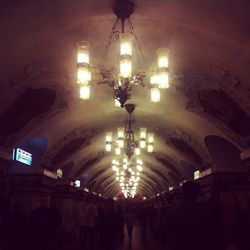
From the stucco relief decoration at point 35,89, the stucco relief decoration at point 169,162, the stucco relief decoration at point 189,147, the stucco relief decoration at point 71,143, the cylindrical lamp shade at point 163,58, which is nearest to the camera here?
the cylindrical lamp shade at point 163,58

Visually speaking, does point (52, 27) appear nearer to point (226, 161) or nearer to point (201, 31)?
point (201, 31)

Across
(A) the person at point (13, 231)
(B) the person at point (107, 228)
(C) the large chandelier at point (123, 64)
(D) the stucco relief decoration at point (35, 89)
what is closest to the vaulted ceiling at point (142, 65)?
(D) the stucco relief decoration at point (35, 89)

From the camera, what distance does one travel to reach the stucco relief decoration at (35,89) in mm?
10023

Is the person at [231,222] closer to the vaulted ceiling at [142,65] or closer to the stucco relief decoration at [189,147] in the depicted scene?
the vaulted ceiling at [142,65]

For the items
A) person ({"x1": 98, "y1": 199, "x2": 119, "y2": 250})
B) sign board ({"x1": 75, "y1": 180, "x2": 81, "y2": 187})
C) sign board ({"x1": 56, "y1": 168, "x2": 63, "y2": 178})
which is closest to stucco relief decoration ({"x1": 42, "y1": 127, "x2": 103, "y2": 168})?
sign board ({"x1": 56, "y1": 168, "x2": 63, "y2": 178})

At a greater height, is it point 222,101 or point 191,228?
point 222,101

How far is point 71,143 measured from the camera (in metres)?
18.2

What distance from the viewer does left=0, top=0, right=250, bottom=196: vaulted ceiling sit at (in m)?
7.80

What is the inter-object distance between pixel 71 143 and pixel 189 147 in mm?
5003

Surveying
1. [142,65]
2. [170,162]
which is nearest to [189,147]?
[170,162]

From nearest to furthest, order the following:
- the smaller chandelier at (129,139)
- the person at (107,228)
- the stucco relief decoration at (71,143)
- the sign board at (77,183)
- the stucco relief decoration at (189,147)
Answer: the person at (107,228)
the smaller chandelier at (129,139)
the stucco relief decoration at (189,147)
the stucco relief decoration at (71,143)
the sign board at (77,183)

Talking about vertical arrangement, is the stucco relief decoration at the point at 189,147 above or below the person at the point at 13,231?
above

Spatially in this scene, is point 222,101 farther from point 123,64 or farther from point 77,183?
point 77,183

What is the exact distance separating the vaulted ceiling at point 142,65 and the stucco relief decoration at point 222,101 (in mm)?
30
